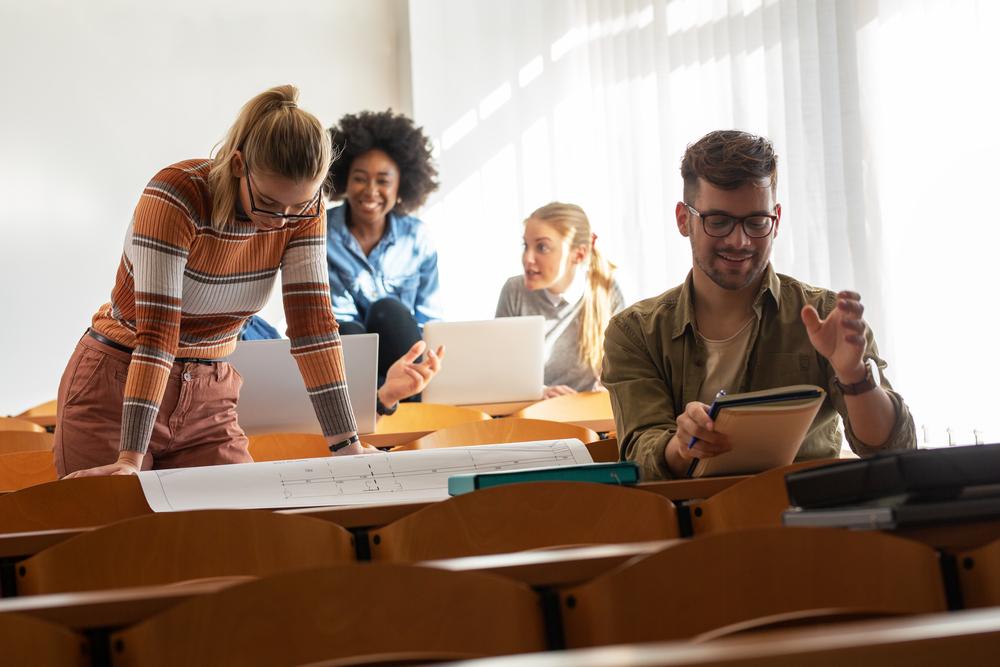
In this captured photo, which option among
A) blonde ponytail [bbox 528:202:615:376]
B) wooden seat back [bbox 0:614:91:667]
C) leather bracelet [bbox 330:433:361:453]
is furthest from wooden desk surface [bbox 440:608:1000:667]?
blonde ponytail [bbox 528:202:615:376]

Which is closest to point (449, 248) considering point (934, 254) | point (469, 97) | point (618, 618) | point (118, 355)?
point (469, 97)

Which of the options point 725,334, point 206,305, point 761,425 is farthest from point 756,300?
point 206,305

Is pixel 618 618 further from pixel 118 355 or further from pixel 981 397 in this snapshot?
pixel 981 397

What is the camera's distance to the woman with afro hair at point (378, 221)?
438cm

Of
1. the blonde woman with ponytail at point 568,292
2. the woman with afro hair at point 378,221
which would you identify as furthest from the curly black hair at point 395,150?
the blonde woman with ponytail at point 568,292

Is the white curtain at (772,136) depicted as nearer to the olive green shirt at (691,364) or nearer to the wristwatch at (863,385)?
the olive green shirt at (691,364)

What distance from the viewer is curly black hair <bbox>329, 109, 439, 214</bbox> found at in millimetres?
4500

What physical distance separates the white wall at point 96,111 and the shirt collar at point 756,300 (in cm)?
420

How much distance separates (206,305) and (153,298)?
0.18 meters

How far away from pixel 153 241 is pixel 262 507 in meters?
0.56

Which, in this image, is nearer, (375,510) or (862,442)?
(375,510)

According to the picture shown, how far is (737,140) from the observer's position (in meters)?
1.95

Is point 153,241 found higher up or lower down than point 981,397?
higher up

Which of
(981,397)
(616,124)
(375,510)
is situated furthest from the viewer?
(616,124)
